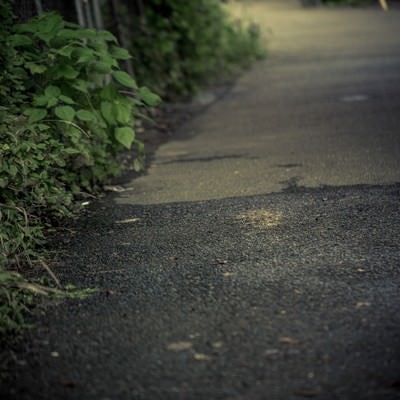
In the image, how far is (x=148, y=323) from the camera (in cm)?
450

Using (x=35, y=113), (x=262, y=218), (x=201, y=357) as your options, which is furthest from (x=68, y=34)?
(x=201, y=357)

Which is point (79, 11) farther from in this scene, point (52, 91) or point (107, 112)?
point (52, 91)

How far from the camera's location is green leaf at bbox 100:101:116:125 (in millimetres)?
7141

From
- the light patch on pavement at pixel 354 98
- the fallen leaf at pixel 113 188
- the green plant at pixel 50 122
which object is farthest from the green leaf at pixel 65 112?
the light patch on pavement at pixel 354 98

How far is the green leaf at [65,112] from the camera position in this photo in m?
6.64

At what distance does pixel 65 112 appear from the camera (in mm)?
6676

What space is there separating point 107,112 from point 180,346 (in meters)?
3.34

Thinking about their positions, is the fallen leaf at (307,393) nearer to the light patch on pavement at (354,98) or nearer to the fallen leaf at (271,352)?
the fallen leaf at (271,352)

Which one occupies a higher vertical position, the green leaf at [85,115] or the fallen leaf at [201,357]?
the green leaf at [85,115]

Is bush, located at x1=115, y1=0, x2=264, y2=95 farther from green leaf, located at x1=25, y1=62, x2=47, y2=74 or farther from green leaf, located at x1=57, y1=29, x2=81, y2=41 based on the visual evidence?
green leaf, located at x1=25, y1=62, x2=47, y2=74

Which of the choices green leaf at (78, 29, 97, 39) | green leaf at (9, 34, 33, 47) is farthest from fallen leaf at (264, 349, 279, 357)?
green leaf at (9, 34, 33, 47)

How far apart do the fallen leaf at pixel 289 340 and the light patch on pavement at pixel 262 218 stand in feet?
6.57

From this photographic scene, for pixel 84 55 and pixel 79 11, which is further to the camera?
pixel 79 11

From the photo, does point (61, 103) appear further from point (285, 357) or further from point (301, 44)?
point (301, 44)
